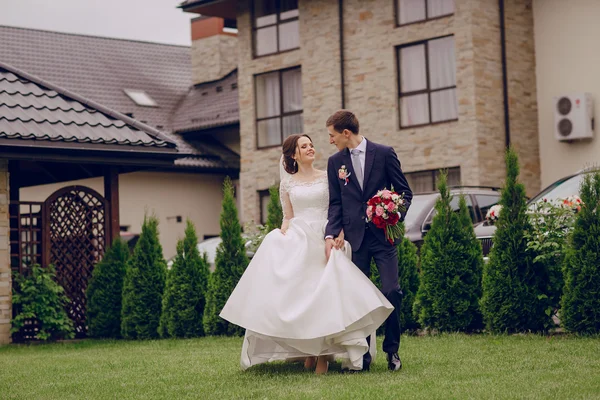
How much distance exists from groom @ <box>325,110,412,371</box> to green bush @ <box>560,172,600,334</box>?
10.1 ft

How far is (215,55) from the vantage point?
118 feet

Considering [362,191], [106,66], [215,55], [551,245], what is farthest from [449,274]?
[106,66]

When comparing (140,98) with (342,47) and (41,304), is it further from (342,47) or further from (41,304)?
(41,304)

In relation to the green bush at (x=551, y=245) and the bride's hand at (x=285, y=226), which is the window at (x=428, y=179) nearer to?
the green bush at (x=551, y=245)

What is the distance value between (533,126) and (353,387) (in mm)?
19673

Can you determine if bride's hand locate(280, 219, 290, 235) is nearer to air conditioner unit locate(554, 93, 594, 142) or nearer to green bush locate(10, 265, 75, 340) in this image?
green bush locate(10, 265, 75, 340)

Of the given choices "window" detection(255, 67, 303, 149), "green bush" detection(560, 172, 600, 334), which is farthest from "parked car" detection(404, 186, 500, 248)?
"window" detection(255, 67, 303, 149)

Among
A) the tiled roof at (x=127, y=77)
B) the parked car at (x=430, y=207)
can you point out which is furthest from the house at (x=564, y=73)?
the tiled roof at (x=127, y=77)

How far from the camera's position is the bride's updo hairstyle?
9281 mm

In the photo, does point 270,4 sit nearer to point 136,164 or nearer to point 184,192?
point 184,192

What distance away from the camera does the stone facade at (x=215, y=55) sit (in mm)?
35875

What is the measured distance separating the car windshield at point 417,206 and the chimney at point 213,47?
20.8 meters

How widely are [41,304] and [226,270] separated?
2699mm

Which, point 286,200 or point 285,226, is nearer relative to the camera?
point 285,226
